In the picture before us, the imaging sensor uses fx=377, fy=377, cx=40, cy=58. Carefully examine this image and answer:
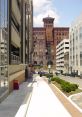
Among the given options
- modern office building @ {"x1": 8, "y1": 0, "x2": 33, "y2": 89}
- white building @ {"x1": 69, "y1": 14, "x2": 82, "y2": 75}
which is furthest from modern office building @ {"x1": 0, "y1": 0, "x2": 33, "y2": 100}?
white building @ {"x1": 69, "y1": 14, "x2": 82, "y2": 75}

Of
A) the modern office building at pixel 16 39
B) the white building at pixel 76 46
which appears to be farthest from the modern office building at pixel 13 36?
the white building at pixel 76 46

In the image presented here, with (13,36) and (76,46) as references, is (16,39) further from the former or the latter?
(76,46)

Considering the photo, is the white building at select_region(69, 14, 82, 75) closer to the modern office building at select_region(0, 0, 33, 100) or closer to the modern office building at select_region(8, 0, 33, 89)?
the modern office building at select_region(8, 0, 33, 89)

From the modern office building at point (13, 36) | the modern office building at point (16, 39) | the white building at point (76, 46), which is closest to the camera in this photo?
the modern office building at point (13, 36)

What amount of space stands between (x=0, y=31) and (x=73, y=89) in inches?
523

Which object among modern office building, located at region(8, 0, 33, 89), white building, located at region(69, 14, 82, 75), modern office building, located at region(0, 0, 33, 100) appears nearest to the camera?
modern office building, located at region(0, 0, 33, 100)

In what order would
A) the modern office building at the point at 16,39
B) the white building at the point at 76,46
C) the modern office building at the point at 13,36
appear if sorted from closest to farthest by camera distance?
1. the modern office building at the point at 13,36
2. the modern office building at the point at 16,39
3. the white building at the point at 76,46

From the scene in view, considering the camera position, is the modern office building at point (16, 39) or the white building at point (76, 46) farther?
the white building at point (76, 46)

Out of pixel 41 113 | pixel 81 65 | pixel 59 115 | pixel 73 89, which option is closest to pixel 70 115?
pixel 59 115

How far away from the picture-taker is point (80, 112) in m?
19.9

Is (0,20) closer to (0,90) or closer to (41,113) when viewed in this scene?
(0,90)

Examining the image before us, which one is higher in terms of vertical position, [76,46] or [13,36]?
[76,46]

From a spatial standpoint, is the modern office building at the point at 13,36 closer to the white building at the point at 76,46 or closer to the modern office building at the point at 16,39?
the modern office building at the point at 16,39

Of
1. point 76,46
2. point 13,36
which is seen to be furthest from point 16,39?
point 76,46
